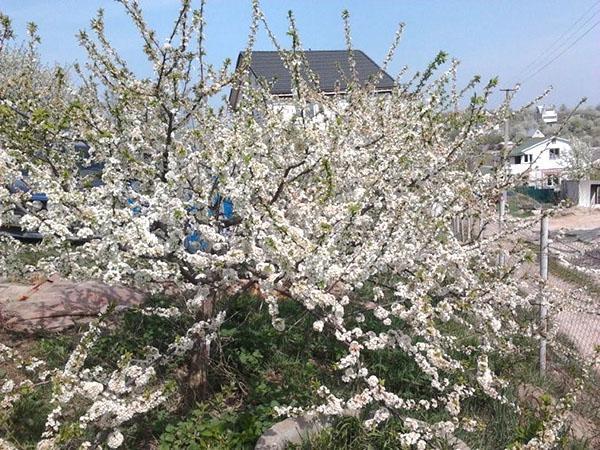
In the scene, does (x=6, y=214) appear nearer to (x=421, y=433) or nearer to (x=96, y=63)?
(x=96, y=63)

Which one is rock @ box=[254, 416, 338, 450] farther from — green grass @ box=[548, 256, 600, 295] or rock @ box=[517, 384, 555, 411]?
green grass @ box=[548, 256, 600, 295]

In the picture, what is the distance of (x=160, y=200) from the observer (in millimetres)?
3055

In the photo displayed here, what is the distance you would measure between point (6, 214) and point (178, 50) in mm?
1507

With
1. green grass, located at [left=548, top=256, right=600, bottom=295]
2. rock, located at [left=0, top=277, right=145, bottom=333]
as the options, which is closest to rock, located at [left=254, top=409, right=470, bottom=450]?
rock, located at [left=0, top=277, right=145, bottom=333]

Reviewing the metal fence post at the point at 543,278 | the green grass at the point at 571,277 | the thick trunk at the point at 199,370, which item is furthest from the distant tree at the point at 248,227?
the green grass at the point at 571,277

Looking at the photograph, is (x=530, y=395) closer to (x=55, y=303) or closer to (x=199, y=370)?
(x=199, y=370)

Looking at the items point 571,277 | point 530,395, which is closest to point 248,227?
point 530,395

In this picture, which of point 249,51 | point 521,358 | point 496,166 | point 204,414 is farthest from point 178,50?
point 521,358

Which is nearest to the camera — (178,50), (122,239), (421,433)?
(122,239)

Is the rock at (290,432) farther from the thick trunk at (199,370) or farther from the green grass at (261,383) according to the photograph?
the thick trunk at (199,370)

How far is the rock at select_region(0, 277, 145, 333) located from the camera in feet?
17.1

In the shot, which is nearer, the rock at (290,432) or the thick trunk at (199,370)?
the rock at (290,432)

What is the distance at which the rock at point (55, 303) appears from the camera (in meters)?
5.22

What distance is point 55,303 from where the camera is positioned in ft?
17.7
